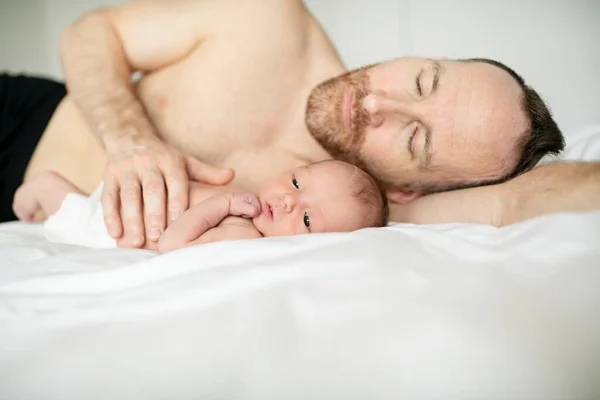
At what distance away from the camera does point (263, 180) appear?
1.25m

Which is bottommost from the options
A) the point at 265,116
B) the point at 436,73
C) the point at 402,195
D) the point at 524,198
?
the point at 402,195

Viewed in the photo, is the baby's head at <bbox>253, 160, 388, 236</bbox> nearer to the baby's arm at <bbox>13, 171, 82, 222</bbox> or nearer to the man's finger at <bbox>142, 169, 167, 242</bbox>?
the man's finger at <bbox>142, 169, 167, 242</bbox>

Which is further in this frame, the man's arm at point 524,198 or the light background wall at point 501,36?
the light background wall at point 501,36

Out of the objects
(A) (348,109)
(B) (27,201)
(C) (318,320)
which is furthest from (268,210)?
(B) (27,201)

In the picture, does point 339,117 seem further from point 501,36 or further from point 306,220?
point 501,36

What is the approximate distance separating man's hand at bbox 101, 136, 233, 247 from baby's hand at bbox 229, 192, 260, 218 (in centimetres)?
10

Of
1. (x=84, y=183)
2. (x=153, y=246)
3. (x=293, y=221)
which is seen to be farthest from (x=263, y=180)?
(x=84, y=183)

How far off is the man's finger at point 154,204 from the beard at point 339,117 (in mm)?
471

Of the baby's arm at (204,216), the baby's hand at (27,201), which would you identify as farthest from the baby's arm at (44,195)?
the baby's arm at (204,216)

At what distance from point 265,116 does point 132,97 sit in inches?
14.1

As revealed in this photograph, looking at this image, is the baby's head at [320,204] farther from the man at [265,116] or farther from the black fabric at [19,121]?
the black fabric at [19,121]

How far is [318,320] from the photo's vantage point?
22.3 inches

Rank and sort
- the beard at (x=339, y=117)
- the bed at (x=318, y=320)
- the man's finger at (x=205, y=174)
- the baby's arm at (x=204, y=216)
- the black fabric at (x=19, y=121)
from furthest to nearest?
the black fabric at (x=19, y=121), the beard at (x=339, y=117), the man's finger at (x=205, y=174), the baby's arm at (x=204, y=216), the bed at (x=318, y=320)

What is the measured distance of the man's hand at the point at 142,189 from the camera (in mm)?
938
